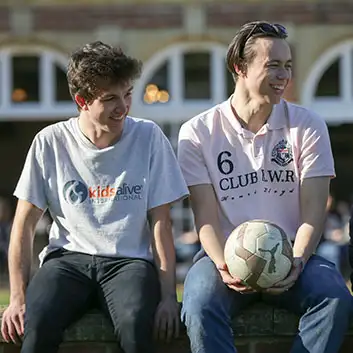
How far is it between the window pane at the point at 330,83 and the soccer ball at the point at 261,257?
1432cm

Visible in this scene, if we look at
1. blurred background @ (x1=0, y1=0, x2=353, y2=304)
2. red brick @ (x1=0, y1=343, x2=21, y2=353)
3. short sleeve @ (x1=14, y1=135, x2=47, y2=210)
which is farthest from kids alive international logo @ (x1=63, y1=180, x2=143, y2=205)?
blurred background @ (x1=0, y1=0, x2=353, y2=304)

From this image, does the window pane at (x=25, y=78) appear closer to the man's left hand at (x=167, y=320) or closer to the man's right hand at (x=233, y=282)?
the man's left hand at (x=167, y=320)

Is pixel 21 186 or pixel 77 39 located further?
pixel 77 39

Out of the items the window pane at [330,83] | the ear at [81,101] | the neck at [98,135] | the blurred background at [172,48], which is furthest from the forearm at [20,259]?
the window pane at [330,83]

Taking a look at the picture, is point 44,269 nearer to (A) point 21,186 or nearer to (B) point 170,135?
(A) point 21,186

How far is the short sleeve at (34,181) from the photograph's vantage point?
15.9 feet

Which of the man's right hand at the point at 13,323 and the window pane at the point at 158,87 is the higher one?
the window pane at the point at 158,87

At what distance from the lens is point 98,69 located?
4.69m

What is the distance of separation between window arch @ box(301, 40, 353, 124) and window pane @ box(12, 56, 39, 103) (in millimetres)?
4915

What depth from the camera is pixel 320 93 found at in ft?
61.0

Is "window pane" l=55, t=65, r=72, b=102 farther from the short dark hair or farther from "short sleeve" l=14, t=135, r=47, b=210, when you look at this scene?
the short dark hair

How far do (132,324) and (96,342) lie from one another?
402 millimetres

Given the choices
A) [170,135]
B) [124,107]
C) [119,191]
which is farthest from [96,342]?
[170,135]

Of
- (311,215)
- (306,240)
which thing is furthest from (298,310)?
(311,215)
